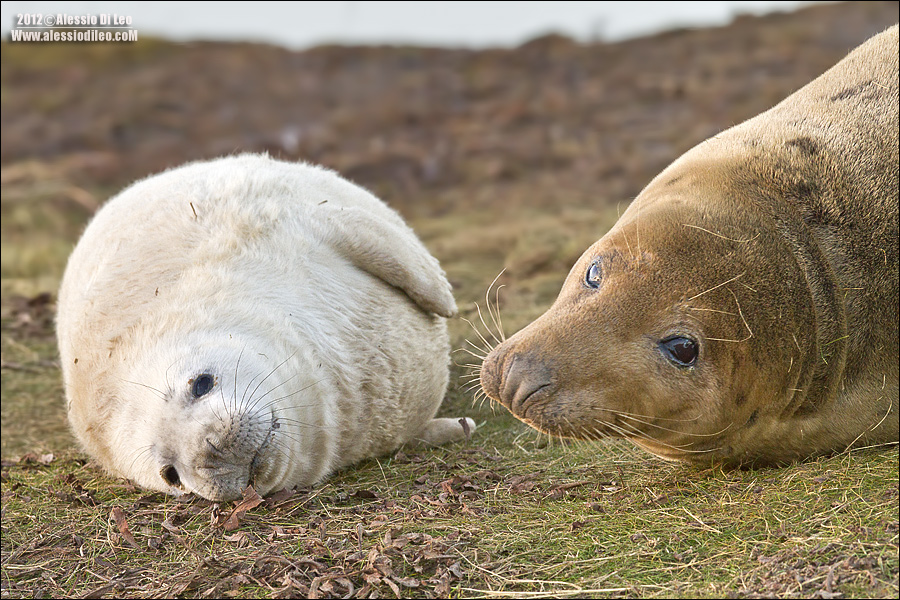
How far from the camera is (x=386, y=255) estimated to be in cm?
511

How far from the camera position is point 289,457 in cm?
417

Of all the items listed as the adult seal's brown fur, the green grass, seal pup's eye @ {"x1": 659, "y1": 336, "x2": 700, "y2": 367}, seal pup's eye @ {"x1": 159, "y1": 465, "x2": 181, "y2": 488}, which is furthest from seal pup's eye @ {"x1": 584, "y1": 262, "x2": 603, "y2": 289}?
Result: seal pup's eye @ {"x1": 159, "y1": 465, "x2": 181, "y2": 488}

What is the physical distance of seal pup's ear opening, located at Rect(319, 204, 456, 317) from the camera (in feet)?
16.7

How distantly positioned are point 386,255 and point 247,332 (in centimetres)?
109

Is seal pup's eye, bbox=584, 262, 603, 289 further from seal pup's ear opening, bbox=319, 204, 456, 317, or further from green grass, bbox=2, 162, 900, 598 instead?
seal pup's ear opening, bbox=319, 204, 456, 317

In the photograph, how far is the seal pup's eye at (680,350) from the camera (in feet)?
11.9

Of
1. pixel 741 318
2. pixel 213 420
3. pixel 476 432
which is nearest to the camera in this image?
pixel 741 318

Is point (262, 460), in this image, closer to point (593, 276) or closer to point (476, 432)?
point (593, 276)

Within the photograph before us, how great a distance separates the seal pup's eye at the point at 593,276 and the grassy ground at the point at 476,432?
95 cm

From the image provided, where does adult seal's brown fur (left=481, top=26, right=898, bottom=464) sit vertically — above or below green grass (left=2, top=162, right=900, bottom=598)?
above

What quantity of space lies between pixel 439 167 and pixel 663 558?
11.3 m

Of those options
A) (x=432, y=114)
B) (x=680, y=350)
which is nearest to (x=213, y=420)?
(x=680, y=350)

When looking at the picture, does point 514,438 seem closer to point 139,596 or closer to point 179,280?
point 179,280

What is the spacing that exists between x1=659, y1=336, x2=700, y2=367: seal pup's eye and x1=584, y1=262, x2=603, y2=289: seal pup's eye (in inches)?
15.7
